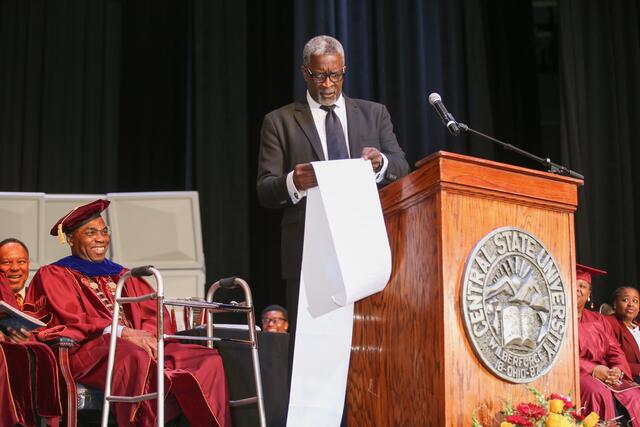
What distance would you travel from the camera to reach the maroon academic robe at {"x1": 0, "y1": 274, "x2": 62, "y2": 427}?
136 inches

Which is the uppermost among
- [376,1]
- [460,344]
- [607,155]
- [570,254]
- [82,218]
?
[376,1]

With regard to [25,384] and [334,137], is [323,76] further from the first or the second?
[25,384]

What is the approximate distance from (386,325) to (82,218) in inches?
76.6

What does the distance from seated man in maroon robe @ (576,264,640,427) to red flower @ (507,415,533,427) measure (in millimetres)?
2415

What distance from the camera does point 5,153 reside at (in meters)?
6.63

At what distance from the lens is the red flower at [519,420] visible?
2168mm

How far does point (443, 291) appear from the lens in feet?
7.25

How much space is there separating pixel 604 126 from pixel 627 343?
1802 millimetres

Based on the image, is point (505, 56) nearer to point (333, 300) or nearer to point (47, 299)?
point (47, 299)

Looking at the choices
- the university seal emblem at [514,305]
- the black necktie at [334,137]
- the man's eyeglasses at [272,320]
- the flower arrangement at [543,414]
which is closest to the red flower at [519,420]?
the flower arrangement at [543,414]

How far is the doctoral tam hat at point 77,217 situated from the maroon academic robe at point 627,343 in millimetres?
3067

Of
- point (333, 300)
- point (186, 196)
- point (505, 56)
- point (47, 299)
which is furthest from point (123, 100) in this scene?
point (333, 300)

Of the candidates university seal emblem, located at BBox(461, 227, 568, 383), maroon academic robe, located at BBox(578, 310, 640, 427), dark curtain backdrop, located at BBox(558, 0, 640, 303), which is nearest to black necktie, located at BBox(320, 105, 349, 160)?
university seal emblem, located at BBox(461, 227, 568, 383)

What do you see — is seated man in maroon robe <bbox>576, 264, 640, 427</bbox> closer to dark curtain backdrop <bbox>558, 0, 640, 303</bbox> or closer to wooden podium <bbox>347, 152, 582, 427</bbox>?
dark curtain backdrop <bbox>558, 0, 640, 303</bbox>
